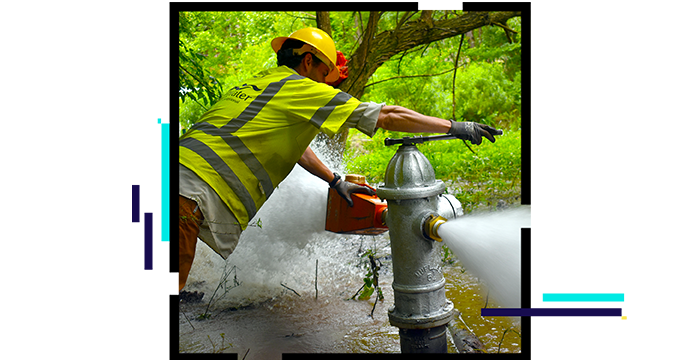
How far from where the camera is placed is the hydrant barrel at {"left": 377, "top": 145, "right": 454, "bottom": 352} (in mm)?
2131

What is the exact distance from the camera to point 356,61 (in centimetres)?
566

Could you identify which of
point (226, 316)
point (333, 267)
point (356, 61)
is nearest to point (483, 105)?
point (356, 61)

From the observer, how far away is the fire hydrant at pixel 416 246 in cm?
213

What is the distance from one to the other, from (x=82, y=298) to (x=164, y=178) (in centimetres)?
40

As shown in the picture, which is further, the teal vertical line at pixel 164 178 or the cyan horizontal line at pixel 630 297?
the cyan horizontal line at pixel 630 297

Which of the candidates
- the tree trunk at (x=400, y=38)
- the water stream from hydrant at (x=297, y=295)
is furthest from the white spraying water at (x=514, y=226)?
the tree trunk at (x=400, y=38)

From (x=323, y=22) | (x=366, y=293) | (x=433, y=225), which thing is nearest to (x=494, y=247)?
(x=433, y=225)

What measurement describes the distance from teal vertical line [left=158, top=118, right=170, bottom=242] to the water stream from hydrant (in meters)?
1.81

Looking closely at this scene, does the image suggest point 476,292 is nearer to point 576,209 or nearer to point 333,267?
point 333,267

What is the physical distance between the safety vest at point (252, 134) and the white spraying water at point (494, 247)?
84cm

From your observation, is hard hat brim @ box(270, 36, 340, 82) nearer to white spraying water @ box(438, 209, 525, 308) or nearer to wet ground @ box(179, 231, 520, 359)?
white spraying water @ box(438, 209, 525, 308)

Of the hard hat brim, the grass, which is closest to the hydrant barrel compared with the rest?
the hard hat brim

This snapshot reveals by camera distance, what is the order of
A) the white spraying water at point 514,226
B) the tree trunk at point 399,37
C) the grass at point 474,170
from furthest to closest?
1. the grass at point 474,170
2. the tree trunk at point 399,37
3. the white spraying water at point 514,226

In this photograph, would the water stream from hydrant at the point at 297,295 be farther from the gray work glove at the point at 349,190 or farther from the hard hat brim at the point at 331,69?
the hard hat brim at the point at 331,69
